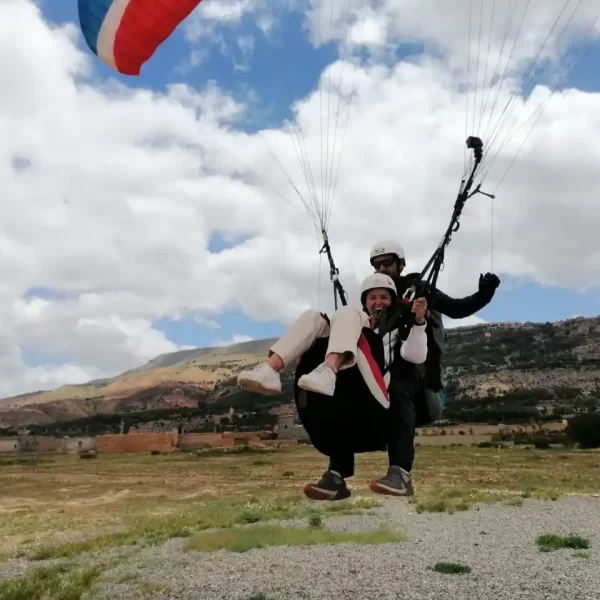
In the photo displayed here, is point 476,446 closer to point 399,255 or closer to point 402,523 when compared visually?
point 402,523

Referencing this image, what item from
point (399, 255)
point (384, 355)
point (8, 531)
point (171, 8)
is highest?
point (171, 8)

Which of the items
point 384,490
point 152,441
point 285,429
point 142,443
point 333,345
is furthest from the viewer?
point 285,429

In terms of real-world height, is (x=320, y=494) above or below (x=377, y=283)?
below

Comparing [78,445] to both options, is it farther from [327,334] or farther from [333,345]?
[333,345]

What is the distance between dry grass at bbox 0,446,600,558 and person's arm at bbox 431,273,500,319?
18515 millimetres

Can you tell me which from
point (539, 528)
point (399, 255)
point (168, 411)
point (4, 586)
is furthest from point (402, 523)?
point (168, 411)

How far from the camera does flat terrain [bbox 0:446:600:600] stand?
12.7m

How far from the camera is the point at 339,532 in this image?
19.5 metres

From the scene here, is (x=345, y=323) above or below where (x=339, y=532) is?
above

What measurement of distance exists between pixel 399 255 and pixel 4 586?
14524mm

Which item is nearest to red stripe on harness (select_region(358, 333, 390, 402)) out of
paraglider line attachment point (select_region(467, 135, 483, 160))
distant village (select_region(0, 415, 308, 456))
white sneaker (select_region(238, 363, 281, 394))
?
white sneaker (select_region(238, 363, 281, 394))

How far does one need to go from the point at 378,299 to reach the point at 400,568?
10831 mm

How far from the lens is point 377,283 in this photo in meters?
4.79

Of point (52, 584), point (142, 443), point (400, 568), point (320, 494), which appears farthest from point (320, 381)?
point (142, 443)
